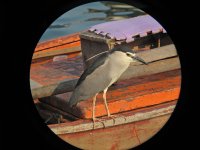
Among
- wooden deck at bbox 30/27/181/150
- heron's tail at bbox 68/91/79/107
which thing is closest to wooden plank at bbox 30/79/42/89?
wooden deck at bbox 30/27/181/150

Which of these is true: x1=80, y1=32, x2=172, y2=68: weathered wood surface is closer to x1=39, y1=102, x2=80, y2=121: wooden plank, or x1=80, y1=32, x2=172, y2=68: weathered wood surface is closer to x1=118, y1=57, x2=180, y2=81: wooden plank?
x1=118, y1=57, x2=180, y2=81: wooden plank

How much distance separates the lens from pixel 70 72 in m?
4.69

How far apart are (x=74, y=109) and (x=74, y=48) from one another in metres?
2.07

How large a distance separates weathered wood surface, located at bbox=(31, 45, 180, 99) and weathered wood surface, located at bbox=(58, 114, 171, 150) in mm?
393

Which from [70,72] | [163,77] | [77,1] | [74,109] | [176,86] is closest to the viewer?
[77,1]

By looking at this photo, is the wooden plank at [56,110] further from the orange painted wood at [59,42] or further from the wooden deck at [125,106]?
the orange painted wood at [59,42]

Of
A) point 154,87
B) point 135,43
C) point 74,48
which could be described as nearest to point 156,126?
point 154,87

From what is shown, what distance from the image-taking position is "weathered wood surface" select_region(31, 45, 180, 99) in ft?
11.3

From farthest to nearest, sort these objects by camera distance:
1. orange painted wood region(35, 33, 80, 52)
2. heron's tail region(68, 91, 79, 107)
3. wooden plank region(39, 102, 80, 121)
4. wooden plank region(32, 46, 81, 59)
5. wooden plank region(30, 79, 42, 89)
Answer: orange painted wood region(35, 33, 80, 52) → wooden plank region(32, 46, 81, 59) → wooden plank region(30, 79, 42, 89) → wooden plank region(39, 102, 80, 121) → heron's tail region(68, 91, 79, 107)

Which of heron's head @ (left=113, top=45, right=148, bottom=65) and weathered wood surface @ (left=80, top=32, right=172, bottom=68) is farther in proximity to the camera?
weathered wood surface @ (left=80, top=32, right=172, bottom=68)

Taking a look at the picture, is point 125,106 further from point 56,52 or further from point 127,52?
point 56,52

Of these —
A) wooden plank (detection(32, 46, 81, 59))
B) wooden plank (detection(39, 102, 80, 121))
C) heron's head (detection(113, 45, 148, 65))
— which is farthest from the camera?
wooden plank (detection(32, 46, 81, 59))

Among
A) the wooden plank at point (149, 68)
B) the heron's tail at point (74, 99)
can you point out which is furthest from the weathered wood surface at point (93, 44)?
the heron's tail at point (74, 99)

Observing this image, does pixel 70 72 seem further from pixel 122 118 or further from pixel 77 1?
pixel 77 1
